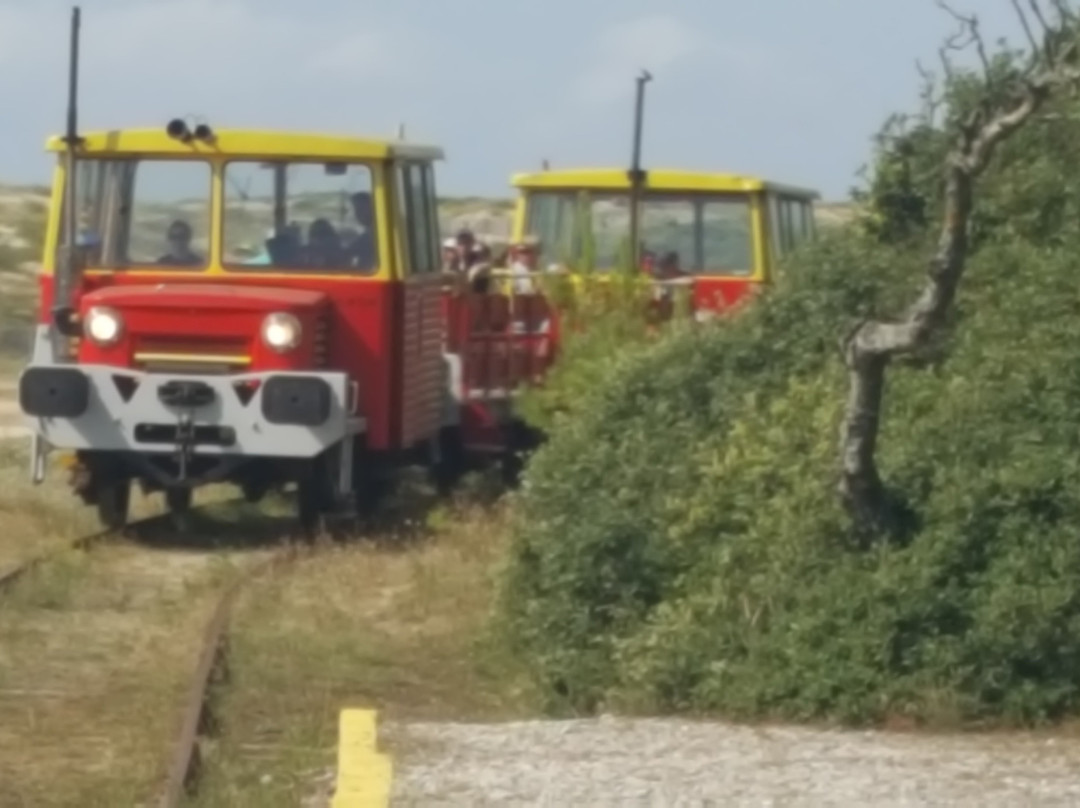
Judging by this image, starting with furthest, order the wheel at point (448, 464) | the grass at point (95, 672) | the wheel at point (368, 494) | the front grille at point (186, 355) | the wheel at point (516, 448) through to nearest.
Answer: the wheel at point (516, 448) < the wheel at point (448, 464) < the wheel at point (368, 494) < the front grille at point (186, 355) < the grass at point (95, 672)

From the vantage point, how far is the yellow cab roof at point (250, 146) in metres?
18.2

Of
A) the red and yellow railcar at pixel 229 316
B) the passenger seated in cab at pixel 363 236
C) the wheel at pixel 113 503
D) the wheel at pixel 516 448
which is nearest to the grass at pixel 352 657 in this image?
the red and yellow railcar at pixel 229 316

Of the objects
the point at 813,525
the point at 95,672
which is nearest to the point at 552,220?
the point at 95,672

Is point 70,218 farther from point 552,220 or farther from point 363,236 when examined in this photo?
point 552,220

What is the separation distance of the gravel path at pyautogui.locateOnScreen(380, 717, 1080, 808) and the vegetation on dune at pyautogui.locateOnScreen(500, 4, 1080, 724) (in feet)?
1.34

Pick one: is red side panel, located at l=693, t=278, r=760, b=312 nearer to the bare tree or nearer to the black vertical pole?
the black vertical pole

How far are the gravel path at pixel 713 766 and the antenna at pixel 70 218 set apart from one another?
733 centimetres

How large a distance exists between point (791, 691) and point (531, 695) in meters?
1.55

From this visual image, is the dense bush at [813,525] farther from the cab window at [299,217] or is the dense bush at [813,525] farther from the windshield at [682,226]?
the windshield at [682,226]

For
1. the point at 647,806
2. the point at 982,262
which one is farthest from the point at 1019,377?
the point at 647,806

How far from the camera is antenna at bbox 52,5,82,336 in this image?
17859 mm

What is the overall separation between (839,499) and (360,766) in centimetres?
270

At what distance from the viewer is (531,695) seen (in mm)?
12617

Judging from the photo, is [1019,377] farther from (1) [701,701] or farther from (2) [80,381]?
(2) [80,381]
